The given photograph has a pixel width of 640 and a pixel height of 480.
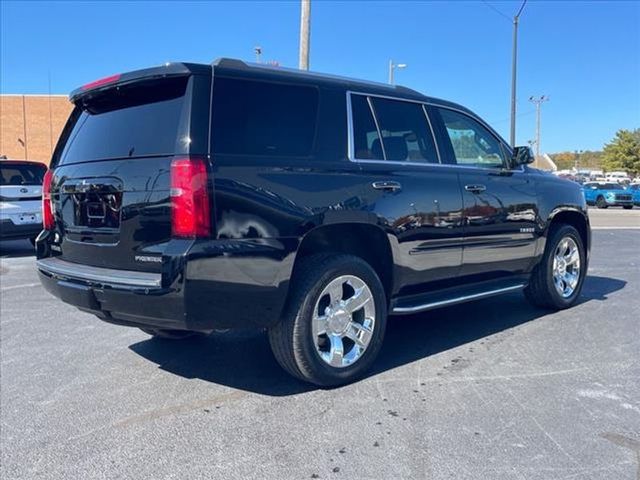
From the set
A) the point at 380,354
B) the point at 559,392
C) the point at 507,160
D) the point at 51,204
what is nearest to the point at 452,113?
the point at 507,160

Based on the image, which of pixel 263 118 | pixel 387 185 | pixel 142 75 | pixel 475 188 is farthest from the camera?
pixel 475 188

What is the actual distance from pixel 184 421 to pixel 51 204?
1907 mm

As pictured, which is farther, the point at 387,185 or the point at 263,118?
the point at 387,185

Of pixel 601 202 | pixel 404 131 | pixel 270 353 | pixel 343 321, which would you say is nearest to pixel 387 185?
pixel 404 131

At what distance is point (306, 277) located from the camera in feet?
12.0

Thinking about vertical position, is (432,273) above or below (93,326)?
above

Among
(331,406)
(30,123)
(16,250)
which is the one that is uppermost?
(30,123)

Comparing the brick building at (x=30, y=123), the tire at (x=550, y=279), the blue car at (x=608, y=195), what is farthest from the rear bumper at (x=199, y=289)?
the brick building at (x=30, y=123)

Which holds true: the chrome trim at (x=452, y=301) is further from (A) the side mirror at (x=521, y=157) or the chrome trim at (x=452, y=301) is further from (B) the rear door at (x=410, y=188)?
(A) the side mirror at (x=521, y=157)

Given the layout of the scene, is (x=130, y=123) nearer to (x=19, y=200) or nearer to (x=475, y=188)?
(x=475, y=188)

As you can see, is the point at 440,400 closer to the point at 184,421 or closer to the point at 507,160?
the point at 184,421

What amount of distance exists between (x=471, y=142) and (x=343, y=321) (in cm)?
226

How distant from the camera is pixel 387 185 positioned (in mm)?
4098

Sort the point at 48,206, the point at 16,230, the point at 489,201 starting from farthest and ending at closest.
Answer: the point at 16,230
the point at 489,201
the point at 48,206
